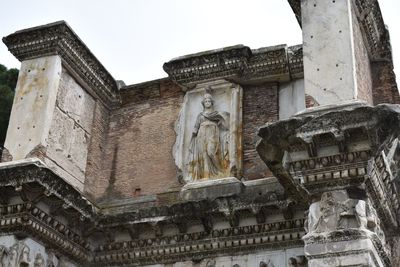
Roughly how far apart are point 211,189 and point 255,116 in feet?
4.35

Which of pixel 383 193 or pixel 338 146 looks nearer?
pixel 338 146

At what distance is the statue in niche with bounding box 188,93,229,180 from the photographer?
9320mm

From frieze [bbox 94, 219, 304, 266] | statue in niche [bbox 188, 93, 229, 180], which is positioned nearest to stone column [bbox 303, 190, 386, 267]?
frieze [bbox 94, 219, 304, 266]

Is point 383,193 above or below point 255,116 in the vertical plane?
below

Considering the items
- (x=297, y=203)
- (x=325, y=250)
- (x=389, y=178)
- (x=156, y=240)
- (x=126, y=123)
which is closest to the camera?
(x=325, y=250)

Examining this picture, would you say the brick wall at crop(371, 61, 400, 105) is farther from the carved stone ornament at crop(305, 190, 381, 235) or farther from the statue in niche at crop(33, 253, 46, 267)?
the statue in niche at crop(33, 253, 46, 267)

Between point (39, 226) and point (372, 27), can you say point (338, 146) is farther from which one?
point (39, 226)

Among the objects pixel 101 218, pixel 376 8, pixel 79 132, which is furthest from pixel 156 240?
pixel 376 8

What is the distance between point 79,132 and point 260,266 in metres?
3.45

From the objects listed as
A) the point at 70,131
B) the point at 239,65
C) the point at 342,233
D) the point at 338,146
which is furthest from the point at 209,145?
the point at 342,233

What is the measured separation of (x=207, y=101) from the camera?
9859 millimetres

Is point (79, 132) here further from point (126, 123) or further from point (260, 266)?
point (260, 266)

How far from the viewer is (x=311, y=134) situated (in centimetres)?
697

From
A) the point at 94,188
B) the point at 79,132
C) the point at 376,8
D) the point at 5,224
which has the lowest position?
the point at 5,224
